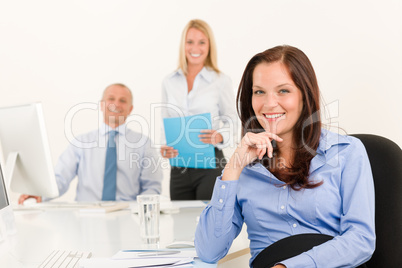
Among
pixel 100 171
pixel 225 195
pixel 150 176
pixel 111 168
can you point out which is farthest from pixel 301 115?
pixel 100 171

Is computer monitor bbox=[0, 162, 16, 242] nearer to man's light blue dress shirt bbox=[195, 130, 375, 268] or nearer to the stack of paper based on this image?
the stack of paper

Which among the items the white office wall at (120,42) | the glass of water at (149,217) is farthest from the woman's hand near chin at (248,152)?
the white office wall at (120,42)

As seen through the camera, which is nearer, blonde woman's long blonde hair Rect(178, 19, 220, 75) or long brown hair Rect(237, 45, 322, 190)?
long brown hair Rect(237, 45, 322, 190)

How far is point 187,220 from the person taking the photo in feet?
6.26

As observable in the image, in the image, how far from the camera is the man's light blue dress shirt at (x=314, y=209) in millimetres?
1197

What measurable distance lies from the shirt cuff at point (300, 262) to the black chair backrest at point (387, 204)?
0.25 m

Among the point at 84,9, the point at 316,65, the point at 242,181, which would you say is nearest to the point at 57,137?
the point at 84,9

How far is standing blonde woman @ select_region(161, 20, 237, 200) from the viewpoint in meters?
3.00

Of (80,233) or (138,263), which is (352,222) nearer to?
(138,263)

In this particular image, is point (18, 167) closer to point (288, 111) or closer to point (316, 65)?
point (288, 111)

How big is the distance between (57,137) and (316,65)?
2601mm

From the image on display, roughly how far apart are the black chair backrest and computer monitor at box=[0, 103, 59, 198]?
1295 mm

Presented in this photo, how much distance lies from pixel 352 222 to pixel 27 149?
55.2 inches

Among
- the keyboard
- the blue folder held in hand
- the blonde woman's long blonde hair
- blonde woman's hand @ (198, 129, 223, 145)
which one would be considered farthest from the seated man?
the keyboard
